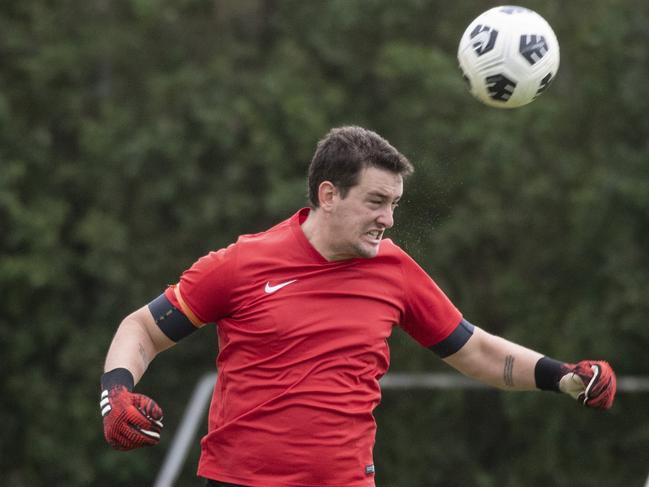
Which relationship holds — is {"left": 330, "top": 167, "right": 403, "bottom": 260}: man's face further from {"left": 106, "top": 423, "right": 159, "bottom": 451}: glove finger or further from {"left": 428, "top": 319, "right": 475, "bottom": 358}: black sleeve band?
{"left": 106, "top": 423, "right": 159, "bottom": 451}: glove finger

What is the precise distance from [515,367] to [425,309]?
0.43m

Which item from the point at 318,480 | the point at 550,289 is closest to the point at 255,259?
the point at 318,480

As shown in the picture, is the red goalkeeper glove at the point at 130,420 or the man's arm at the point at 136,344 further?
the man's arm at the point at 136,344

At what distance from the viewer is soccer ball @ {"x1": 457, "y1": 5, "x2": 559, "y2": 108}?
5.61 metres

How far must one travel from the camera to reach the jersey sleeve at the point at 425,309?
15.3 feet

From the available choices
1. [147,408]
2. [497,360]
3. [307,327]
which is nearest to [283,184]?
[497,360]

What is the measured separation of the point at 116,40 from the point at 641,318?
741 centimetres

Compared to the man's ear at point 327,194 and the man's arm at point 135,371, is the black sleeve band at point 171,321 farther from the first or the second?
the man's ear at point 327,194

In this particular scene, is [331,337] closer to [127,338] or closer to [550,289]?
[127,338]

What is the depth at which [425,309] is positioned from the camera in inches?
185

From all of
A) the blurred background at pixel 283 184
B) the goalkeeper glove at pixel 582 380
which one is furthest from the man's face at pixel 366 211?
the blurred background at pixel 283 184

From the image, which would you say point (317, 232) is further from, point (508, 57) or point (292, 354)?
point (508, 57)

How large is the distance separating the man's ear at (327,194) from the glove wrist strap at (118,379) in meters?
0.91

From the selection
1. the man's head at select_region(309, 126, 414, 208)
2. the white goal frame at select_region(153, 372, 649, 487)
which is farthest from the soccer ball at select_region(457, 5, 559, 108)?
the white goal frame at select_region(153, 372, 649, 487)
